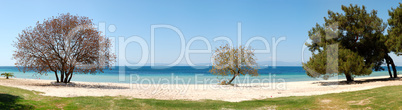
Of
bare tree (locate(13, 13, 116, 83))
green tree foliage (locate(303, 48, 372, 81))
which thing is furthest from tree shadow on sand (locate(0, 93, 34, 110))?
green tree foliage (locate(303, 48, 372, 81))

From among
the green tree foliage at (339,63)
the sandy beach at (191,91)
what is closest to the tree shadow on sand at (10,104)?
the sandy beach at (191,91)

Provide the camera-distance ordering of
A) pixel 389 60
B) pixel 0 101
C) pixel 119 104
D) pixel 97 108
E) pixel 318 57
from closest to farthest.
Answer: pixel 0 101, pixel 97 108, pixel 119 104, pixel 318 57, pixel 389 60

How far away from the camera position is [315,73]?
31125 mm

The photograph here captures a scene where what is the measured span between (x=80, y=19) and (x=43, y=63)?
19.3ft

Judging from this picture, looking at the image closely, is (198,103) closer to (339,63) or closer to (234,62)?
(234,62)

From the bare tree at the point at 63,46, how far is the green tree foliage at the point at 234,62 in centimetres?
1312

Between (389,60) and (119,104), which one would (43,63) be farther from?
(389,60)

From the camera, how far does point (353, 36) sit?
31469 millimetres

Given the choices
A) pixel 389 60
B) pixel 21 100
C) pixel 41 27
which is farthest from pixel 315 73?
pixel 41 27

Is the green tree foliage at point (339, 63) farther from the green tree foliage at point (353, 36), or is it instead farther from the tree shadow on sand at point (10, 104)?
the tree shadow on sand at point (10, 104)

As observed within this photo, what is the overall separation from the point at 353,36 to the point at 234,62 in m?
15.0

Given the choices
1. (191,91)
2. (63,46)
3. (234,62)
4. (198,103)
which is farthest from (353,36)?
(63,46)

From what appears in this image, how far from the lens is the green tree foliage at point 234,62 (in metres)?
30.7

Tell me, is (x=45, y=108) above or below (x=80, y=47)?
below
